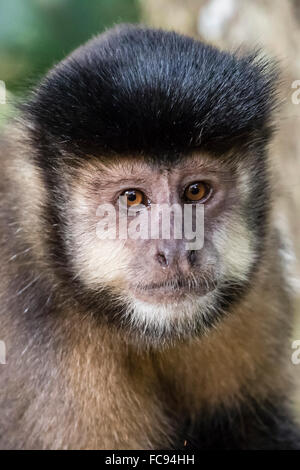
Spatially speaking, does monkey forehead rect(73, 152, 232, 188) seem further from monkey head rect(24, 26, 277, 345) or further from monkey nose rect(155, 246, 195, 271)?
monkey nose rect(155, 246, 195, 271)

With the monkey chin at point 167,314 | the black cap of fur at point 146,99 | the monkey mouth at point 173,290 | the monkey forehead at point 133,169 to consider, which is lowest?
the monkey chin at point 167,314

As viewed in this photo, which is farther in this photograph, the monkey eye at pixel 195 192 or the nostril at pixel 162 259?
the monkey eye at pixel 195 192

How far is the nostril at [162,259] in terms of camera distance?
289cm

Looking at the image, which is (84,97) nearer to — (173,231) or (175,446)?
(173,231)

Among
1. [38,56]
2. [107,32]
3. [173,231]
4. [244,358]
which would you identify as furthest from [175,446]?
[38,56]

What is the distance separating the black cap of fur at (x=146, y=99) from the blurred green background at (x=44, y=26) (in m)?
2.19

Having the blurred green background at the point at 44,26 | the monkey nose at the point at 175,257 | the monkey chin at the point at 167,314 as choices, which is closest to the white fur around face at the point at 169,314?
the monkey chin at the point at 167,314

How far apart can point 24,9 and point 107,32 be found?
2.36 metres

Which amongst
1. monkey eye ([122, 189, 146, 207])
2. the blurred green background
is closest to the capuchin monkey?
monkey eye ([122, 189, 146, 207])

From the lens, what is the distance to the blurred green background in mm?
5422

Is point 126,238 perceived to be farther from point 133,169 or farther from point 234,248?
point 234,248

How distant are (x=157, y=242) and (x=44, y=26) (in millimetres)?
3328

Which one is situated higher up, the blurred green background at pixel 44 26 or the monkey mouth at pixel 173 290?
the blurred green background at pixel 44 26

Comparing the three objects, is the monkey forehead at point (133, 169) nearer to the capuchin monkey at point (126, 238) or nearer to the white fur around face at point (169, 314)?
the capuchin monkey at point (126, 238)
